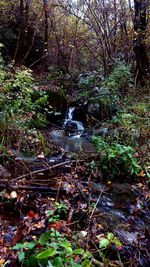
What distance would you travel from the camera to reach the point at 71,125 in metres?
9.75

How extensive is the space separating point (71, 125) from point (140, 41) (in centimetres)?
453

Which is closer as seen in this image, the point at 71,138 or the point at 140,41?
the point at 71,138

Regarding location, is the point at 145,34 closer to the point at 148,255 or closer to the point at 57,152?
the point at 57,152

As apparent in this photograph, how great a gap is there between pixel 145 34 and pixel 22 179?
902 centimetres

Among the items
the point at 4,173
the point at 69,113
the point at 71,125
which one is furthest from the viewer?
the point at 69,113

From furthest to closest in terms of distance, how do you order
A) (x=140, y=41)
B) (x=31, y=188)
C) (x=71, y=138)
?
1. (x=140, y=41)
2. (x=71, y=138)
3. (x=31, y=188)

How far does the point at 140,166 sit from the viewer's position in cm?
525

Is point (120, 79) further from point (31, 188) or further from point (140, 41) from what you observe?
point (31, 188)

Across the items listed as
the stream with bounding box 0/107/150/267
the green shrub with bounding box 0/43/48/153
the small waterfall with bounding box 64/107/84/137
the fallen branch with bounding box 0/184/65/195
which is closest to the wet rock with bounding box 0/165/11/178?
the fallen branch with bounding box 0/184/65/195

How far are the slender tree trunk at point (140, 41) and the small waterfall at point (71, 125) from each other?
3.04 m

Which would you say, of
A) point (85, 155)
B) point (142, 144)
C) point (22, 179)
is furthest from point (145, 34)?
point (22, 179)

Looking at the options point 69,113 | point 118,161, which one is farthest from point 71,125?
point 118,161

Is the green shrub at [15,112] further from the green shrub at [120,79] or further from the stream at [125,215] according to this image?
the green shrub at [120,79]

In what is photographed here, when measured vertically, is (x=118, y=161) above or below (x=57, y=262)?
below
